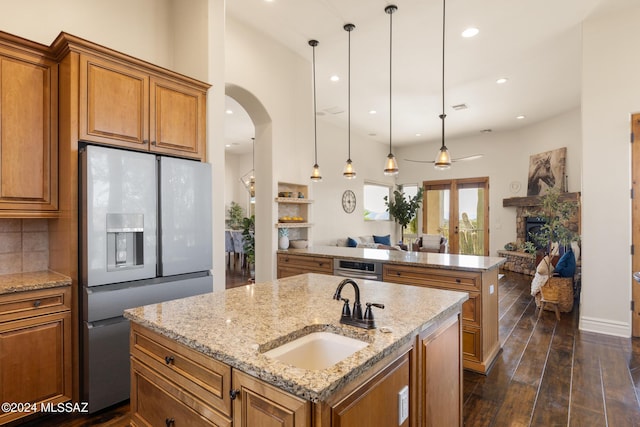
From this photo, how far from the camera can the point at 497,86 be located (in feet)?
18.4

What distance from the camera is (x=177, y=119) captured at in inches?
107

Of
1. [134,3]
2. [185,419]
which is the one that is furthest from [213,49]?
[185,419]

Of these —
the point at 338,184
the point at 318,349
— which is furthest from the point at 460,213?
the point at 318,349

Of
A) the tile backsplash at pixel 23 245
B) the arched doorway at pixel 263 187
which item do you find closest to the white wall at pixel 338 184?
the arched doorway at pixel 263 187

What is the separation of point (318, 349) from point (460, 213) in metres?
8.72

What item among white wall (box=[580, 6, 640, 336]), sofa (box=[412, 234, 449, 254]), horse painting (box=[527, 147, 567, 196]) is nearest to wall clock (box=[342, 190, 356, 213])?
sofa (box=[412, 234, 449, 254])

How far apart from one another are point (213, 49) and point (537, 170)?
300 inches

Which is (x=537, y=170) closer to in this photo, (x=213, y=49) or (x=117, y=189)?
(x=213, y=49)

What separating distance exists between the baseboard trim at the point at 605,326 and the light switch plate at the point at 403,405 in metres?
3.73

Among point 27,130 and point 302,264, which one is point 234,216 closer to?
point 302,264

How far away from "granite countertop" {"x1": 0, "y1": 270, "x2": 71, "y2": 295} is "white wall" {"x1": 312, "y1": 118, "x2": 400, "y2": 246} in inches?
179

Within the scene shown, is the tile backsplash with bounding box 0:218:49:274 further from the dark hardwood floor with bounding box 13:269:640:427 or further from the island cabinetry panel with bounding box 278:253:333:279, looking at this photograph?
the island cabinetry panel with bounding box 278:253:333:279

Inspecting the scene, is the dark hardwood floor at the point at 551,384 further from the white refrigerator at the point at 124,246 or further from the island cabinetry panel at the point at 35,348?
the white refrigerator at the point at 124,246

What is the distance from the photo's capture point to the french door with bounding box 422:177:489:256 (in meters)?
8.77
